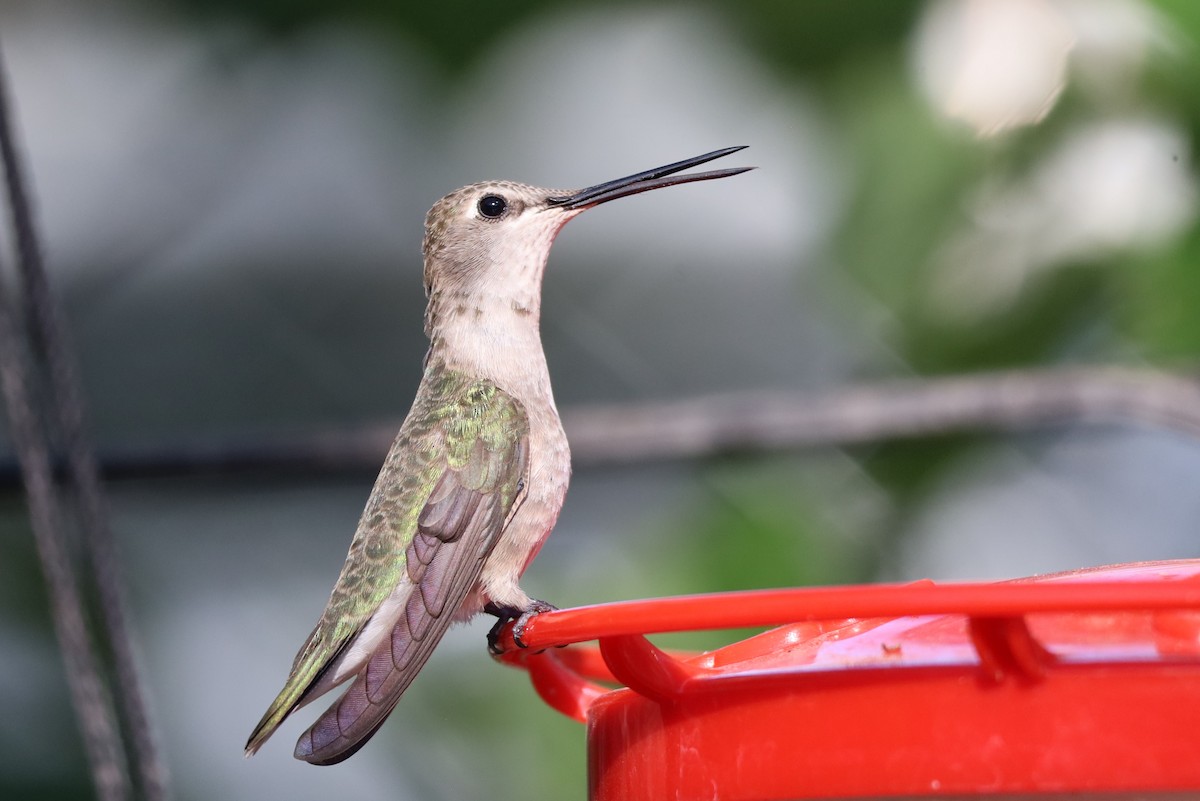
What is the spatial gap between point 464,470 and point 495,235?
631mm

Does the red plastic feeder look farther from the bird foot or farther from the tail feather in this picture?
the bird foot

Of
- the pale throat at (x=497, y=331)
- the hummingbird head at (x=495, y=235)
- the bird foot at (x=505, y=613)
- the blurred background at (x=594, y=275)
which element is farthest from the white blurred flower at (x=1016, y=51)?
the bird foot at (x=505, y=613)

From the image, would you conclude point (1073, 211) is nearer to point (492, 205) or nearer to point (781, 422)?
point (781, 422)

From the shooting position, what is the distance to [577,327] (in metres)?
4.37

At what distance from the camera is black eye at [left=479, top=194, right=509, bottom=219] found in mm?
2826

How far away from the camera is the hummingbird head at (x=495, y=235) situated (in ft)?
8.99

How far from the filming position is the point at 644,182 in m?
2.55

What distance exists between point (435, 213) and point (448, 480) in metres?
0.76

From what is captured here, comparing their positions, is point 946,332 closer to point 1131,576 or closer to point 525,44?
point 525,44

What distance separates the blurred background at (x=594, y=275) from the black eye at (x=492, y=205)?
1492 millimetres

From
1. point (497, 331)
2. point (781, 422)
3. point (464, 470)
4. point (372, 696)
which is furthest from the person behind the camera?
point (781, 422)

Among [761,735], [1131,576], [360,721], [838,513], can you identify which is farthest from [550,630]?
[838,513]

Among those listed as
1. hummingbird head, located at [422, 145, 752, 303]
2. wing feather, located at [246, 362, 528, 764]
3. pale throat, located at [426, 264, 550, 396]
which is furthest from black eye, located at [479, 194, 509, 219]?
wing feather, located at [246, 362, 528, 764]

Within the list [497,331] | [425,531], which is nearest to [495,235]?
[497,331]
